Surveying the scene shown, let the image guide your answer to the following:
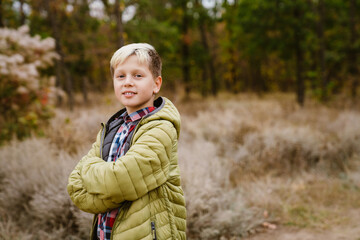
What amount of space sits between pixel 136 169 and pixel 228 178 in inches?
128

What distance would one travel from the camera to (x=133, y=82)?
5.12 ft

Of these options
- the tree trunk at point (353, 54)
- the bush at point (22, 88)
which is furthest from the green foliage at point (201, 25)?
the bush at point (22, 88)

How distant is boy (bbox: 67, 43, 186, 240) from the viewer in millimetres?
1457

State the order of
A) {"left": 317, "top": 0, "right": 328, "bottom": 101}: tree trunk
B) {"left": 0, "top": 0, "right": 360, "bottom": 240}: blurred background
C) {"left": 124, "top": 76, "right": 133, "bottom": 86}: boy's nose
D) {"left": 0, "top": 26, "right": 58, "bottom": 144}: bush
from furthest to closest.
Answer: {"left": 317, "top": 0, "right": 328, "bottom": 101}: tree trunk, {"left": 0, "top": 26, "right": 58, "bottom": 144}: bush, {"left": 0, "top": 0, "right": 360, "bottom": 240}: blurred background, {"left": 124, "top": 76, "right": 133, "bottom": 86}: boy's nose

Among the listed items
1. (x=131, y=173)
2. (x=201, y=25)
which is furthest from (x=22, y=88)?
(x=201, y=25)

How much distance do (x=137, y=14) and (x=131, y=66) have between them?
23.3ft

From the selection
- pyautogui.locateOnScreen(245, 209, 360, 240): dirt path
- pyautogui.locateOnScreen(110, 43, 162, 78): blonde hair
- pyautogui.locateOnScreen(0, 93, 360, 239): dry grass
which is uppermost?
pyautogui.locateOnScreen(110, 43, 162, 78): blonde hair

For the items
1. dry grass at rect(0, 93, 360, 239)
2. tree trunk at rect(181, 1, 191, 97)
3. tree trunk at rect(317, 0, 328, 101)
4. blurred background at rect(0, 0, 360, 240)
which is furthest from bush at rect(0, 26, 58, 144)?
tree trunk at rect(317, 0, 328, 101)

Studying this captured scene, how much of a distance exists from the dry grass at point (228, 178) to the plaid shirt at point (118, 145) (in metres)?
1.39

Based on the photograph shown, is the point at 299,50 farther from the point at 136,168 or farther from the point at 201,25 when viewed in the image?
the point at 136,168

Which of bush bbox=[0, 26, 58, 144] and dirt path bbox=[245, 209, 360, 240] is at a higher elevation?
bush bbox=[0, 26, 58, 144]

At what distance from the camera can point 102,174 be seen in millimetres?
1445

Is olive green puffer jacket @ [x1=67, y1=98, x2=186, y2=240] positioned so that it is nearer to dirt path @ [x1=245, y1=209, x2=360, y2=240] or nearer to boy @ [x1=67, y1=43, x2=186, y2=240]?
boy @ [x1=67, y1=43, x2=186, y2=240]

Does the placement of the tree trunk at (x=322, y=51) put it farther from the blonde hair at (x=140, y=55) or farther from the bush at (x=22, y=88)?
the blonde hair at (x=140, y=55)
